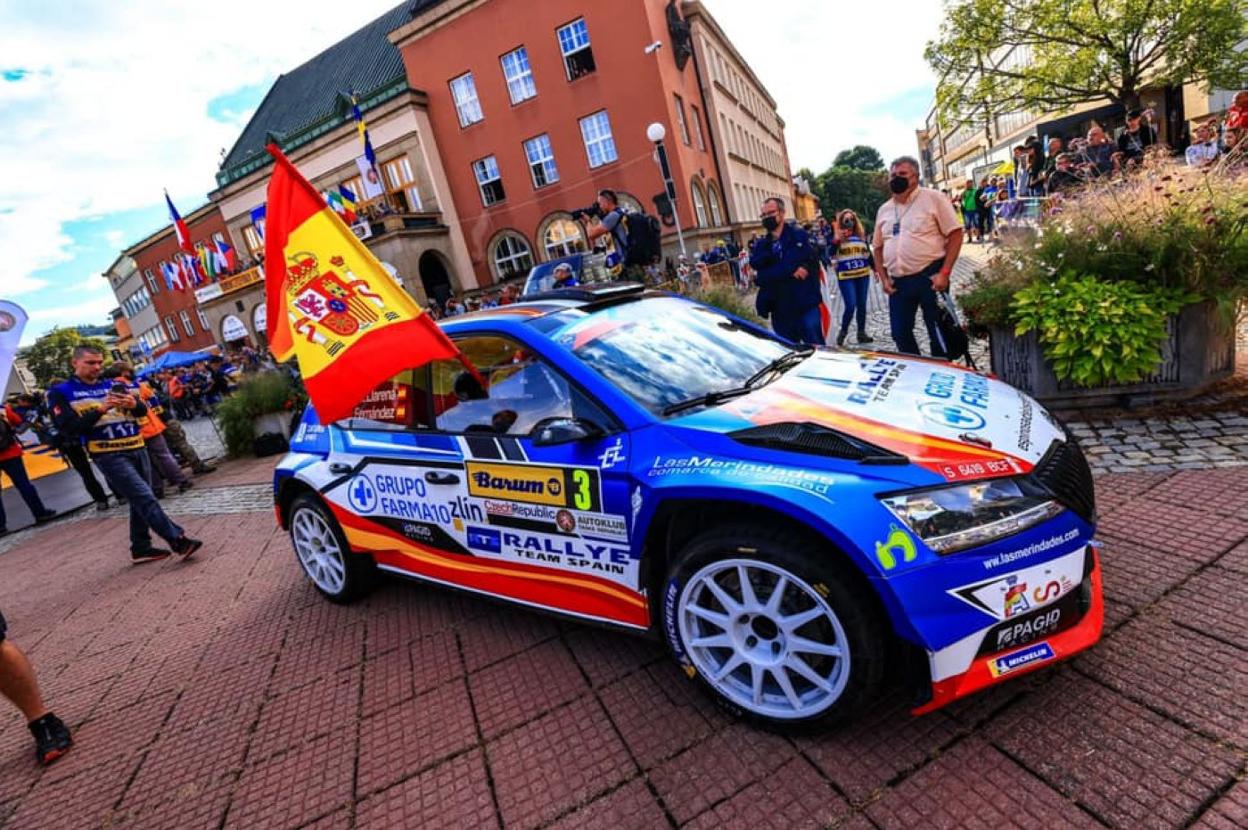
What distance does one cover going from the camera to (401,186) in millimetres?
26359

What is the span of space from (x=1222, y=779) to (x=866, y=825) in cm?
99

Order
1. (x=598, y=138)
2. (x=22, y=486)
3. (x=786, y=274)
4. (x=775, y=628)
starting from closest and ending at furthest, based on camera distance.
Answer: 1. (x=775, y=628)
2. (x=786, y=274)
3. (x=22, y=486)
4. (x=598, y=138)

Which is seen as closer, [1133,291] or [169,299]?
[1133,291]

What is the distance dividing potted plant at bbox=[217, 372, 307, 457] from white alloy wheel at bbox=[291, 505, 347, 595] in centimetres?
752

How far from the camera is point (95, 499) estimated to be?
34.4 feet

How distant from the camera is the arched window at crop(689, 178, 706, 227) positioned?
77.4 feet

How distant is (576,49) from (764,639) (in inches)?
972

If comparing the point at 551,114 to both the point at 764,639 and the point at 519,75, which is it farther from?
the point at 764,639

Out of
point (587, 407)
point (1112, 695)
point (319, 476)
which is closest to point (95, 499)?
point (319, 476)

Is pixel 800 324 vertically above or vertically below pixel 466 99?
below

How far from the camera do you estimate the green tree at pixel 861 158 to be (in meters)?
108

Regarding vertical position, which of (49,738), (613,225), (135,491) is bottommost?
(49,738)

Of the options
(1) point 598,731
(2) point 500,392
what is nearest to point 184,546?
(2) point 500,392

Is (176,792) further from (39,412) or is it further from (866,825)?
(39,412)
